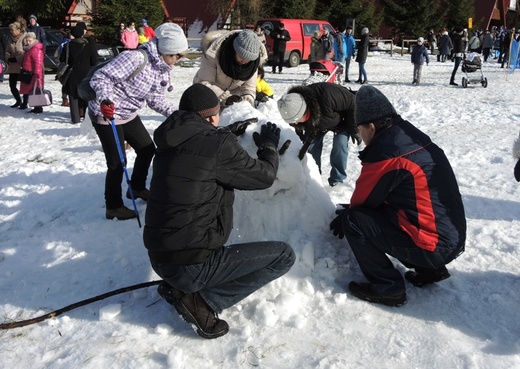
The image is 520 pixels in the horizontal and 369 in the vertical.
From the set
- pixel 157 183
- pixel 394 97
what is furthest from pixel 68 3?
pixel 157 183

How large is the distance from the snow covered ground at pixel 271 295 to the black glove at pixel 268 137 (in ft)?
0.69

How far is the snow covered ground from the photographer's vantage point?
266cm

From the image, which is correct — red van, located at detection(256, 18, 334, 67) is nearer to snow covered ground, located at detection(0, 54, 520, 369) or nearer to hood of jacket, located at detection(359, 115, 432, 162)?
snow covered ground, located at detection(0, 54, 520, 369)

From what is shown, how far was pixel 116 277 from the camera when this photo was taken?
3.56 meters

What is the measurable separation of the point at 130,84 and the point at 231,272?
2.27 metres

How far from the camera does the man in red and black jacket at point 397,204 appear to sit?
283 centimetres

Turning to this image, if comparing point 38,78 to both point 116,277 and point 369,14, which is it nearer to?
point 116,277

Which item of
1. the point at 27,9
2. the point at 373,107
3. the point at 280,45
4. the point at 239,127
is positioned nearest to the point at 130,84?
the point at 239,127

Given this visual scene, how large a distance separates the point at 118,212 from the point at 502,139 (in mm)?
5531

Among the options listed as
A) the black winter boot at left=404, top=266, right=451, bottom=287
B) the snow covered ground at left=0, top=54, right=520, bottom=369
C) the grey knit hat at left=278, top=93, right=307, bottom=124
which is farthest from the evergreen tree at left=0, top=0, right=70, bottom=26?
the black winter boot at left=404, top=266, right=451, bottom=287

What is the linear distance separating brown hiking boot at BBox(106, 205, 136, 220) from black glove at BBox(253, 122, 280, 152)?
5.70ft

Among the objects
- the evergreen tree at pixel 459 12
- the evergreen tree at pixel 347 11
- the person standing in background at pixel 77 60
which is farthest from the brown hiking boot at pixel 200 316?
the evergreen tree at pixel 459 12

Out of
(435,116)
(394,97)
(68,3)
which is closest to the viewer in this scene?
(435,116)

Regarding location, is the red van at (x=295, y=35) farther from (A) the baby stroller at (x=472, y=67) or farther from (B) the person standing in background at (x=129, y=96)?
(B) the person standing in background at (x=129, y=96)
